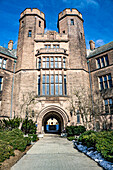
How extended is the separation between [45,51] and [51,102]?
27.9 feet

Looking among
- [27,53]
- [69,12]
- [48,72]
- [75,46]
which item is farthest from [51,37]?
[48,72]

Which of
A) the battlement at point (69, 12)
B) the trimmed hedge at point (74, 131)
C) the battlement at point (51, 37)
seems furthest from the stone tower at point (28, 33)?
the trimmed hedge at point (74, 131)

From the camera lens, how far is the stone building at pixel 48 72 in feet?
66.1

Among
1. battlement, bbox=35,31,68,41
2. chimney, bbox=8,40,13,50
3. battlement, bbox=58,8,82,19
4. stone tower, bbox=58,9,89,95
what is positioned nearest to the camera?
stone tower, bbox=58,9,89,95

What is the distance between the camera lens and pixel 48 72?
22062 mm

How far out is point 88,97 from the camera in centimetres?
2159

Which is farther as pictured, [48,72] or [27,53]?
[27,53]

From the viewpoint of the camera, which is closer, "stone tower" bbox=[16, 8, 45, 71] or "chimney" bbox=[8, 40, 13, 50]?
"stone tower" bbox=[16, 8, 45, 71]

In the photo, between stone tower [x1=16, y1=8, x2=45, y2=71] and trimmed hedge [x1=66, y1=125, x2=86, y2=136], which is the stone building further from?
trimmed hedge [x1=66, y1=125, x2=86, y2=136]

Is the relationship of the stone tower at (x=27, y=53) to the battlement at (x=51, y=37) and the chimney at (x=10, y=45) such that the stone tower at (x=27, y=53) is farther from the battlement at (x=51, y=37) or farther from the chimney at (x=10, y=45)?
the chimney at (x=10, y=45)

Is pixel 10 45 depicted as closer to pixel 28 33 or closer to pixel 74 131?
pixel 28 33

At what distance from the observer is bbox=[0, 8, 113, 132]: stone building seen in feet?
66.1

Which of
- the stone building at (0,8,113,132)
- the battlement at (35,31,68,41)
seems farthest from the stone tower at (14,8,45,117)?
the battlement at (35,31,68,41)

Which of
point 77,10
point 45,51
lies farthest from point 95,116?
point 77,10
